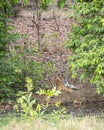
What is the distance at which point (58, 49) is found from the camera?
14492mm

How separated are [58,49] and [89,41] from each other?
5204mm

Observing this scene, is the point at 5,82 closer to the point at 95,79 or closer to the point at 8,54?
the point at 8,54

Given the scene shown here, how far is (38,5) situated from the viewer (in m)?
13.8

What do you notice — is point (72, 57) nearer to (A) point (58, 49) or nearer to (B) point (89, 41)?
(B) point (89, 41)

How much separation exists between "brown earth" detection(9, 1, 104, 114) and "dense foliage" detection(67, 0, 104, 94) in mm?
821

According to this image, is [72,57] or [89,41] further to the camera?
[72,57]

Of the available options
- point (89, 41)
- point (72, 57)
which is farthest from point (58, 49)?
point (89, 41)

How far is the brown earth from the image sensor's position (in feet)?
35.3

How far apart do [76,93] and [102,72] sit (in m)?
2.50

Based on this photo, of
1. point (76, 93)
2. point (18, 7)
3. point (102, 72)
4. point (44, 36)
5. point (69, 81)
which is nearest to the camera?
point (102, 72)

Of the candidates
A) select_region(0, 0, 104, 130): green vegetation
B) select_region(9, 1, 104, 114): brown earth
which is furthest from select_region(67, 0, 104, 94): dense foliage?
select_region(9, 1, 104, 114): brown earth

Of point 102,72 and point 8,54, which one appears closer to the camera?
A: point 102,72

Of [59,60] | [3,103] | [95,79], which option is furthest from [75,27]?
[59,60]

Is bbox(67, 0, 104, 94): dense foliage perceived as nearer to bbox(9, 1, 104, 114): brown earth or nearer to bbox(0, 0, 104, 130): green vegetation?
bbox(0, 0, 104, 130): green vegetation
